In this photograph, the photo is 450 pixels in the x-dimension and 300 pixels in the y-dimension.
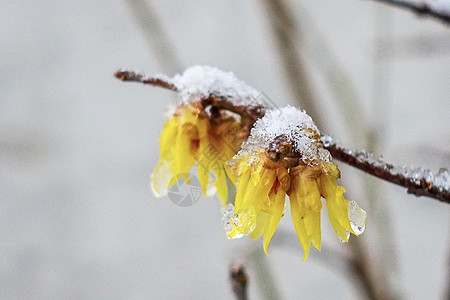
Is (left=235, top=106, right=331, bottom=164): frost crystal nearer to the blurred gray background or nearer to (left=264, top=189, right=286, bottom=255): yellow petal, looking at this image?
(left=264, top=189, right=286, bottom=255): yellow petal

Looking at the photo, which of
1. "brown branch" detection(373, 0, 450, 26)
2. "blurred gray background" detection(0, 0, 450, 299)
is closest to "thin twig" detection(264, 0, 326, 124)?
"brown branch" detection(373, 0, 450, 26)

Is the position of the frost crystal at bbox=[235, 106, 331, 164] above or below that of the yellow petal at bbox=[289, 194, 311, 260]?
above

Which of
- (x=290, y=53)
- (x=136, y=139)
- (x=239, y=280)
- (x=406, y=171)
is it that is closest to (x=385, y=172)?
(x=406, y=171)

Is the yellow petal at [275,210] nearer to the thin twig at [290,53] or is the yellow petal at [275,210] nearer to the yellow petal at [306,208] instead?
the yellow petal at [306,208]

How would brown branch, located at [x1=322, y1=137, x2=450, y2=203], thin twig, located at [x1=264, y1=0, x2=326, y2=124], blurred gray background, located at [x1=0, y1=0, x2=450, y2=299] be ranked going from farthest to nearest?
blurred gray background, located at [x1=0, y1=0, x2=450, y2=299], thin twig, located at [x1=264, y1=0, x2=326, y2=124], brown branch, located at [x1=322, y1=137, x2=450, y2=203]

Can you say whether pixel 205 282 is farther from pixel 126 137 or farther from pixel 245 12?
pixel 245 12

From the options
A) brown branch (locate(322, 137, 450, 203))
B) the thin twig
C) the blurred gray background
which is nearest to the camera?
brown branch (locate(322, 137, 450, 203))

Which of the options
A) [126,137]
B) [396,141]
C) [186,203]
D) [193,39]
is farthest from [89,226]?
[186,203]
